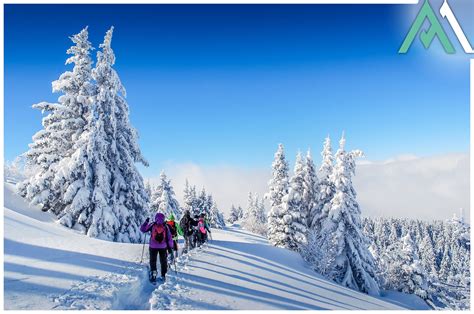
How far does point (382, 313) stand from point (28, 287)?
971 cm

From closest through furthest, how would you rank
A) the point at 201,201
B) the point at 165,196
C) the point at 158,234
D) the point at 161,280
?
the point at 158,234 → the point at 161,280 → the point at 165,196 → the point at 201,201

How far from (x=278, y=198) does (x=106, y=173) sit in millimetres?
21542

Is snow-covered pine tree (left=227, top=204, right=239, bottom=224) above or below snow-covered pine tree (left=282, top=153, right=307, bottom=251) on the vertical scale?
below

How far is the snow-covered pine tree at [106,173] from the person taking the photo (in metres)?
19.4

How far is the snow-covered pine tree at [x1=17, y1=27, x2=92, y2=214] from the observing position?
1997 cm

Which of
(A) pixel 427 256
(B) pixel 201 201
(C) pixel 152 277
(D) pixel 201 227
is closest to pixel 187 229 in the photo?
(D) pixel 201 227

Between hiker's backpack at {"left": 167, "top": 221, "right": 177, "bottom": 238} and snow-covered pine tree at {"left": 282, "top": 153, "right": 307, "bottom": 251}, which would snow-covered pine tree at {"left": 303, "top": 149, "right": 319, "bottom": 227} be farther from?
hiker's backpack at {"left": 167, "top": 221, "right": 177, "bottom": 238}

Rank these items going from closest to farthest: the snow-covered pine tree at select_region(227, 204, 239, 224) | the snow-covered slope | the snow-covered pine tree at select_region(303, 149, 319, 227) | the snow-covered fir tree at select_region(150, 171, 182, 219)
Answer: the snow-covered slope, the snow-covered pine tree at select_region(303, 149, 319, 227), the snow-covered fir tree at select_region(150, 171, 182, 219), the snow-covered pine tree at select_region(227, 204, 239, 224)

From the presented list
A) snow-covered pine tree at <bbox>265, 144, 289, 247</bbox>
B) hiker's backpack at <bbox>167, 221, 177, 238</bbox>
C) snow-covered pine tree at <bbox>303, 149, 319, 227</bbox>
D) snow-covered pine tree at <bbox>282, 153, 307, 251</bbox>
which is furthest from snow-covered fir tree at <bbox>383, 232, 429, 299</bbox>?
hiker's backpack at <bbox>167, 221, 177, 238</bbox>

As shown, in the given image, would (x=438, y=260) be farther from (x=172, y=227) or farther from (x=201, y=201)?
(x=172, y=227)

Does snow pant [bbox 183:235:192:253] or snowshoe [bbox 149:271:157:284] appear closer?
snowshoe [bbox 149:271:157:284]

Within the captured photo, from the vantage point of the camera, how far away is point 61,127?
21094mm

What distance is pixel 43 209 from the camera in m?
19.7

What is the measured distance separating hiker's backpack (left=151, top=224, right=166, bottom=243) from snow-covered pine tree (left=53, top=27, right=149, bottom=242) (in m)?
9.96
